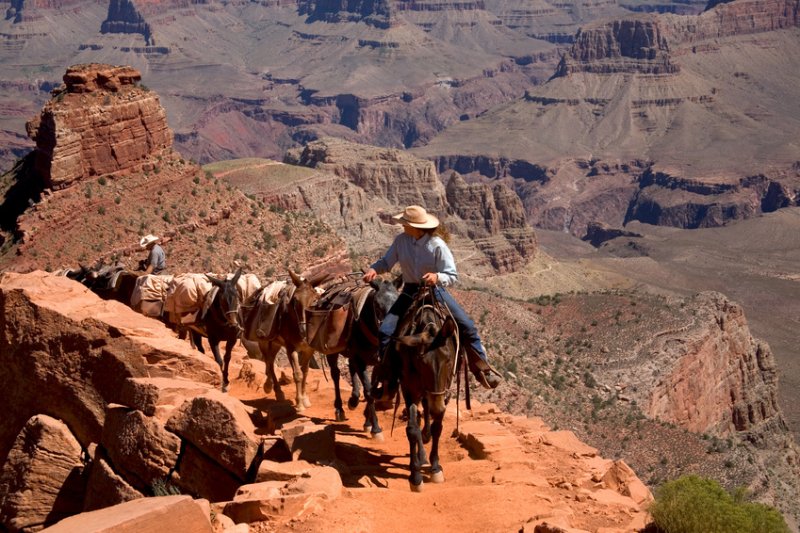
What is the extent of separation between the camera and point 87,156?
149ft

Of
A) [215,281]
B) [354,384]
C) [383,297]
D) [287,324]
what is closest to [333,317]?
[354,384]

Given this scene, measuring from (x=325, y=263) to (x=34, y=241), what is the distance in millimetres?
12640

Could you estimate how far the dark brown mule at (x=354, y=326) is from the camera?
18.8 meters

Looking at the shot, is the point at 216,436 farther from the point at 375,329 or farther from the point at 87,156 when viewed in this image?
the point at 87,156

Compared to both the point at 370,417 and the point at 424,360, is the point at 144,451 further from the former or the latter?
the point at 370,417

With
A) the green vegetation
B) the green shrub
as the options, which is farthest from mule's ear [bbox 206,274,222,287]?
the green shrub

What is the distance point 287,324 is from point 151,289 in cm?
570

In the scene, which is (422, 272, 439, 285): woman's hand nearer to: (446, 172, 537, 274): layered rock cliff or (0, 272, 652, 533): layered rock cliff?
(0, 272, 652, 533): layered rock cliff

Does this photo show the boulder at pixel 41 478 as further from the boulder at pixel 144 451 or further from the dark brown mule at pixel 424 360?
the dark brown mule at pixel 424 360

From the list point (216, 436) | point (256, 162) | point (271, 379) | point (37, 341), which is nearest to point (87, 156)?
point (271, 379)

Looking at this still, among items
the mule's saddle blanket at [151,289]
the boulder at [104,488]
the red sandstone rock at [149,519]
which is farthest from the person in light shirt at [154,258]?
the red sandstone rock at [149,519]

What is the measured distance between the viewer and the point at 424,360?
1591cm

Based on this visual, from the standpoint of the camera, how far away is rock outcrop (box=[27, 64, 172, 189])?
44.6 metres

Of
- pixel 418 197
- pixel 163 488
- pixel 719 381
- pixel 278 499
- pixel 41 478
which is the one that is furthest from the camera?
pixel 418 197
